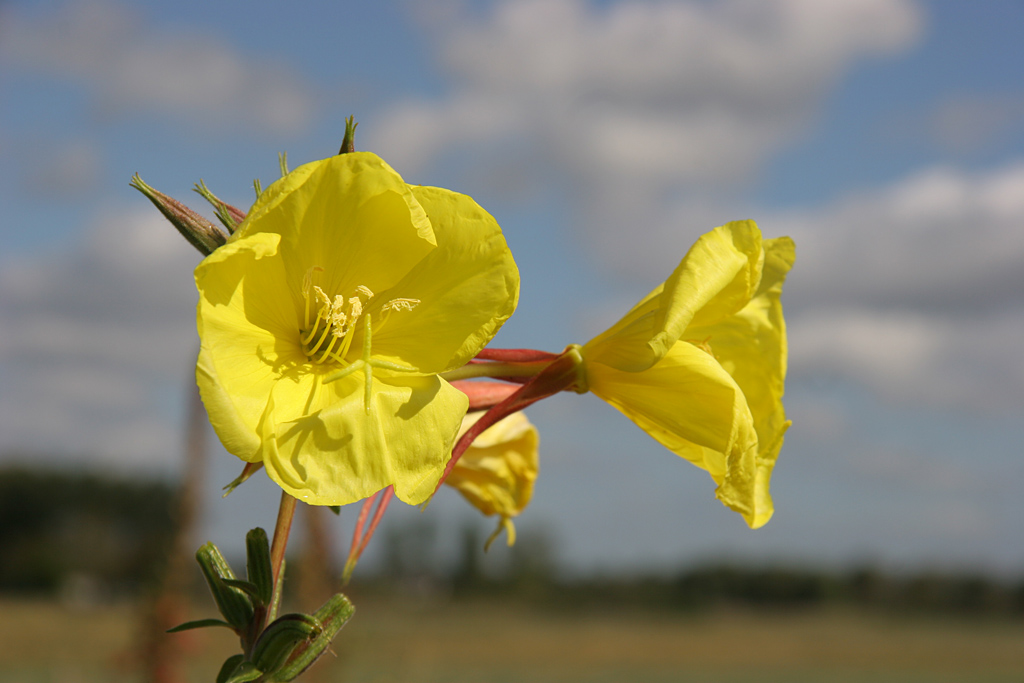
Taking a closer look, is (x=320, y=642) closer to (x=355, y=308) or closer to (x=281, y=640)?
(x=281, y=640)

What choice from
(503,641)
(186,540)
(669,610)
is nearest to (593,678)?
(503,641)

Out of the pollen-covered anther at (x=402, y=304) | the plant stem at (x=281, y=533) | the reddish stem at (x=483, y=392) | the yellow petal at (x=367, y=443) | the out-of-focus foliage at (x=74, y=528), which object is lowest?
the out-of-focus foliage at (x=74, y=528)

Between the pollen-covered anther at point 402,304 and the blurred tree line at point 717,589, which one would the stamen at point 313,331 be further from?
the blurred tree line at point 717,589

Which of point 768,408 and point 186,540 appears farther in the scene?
point 186,540

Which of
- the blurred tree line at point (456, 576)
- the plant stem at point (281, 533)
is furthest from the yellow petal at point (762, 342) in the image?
the blurred tree line at point (456, 576)

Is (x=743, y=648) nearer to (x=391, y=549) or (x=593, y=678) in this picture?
(x=593, y=678)

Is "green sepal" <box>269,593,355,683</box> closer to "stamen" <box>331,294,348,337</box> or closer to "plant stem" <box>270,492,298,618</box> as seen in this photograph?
"plant stem" <box>270,492,298,618</box>

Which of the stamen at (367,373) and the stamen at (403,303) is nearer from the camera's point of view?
the stamen at (367,373)
